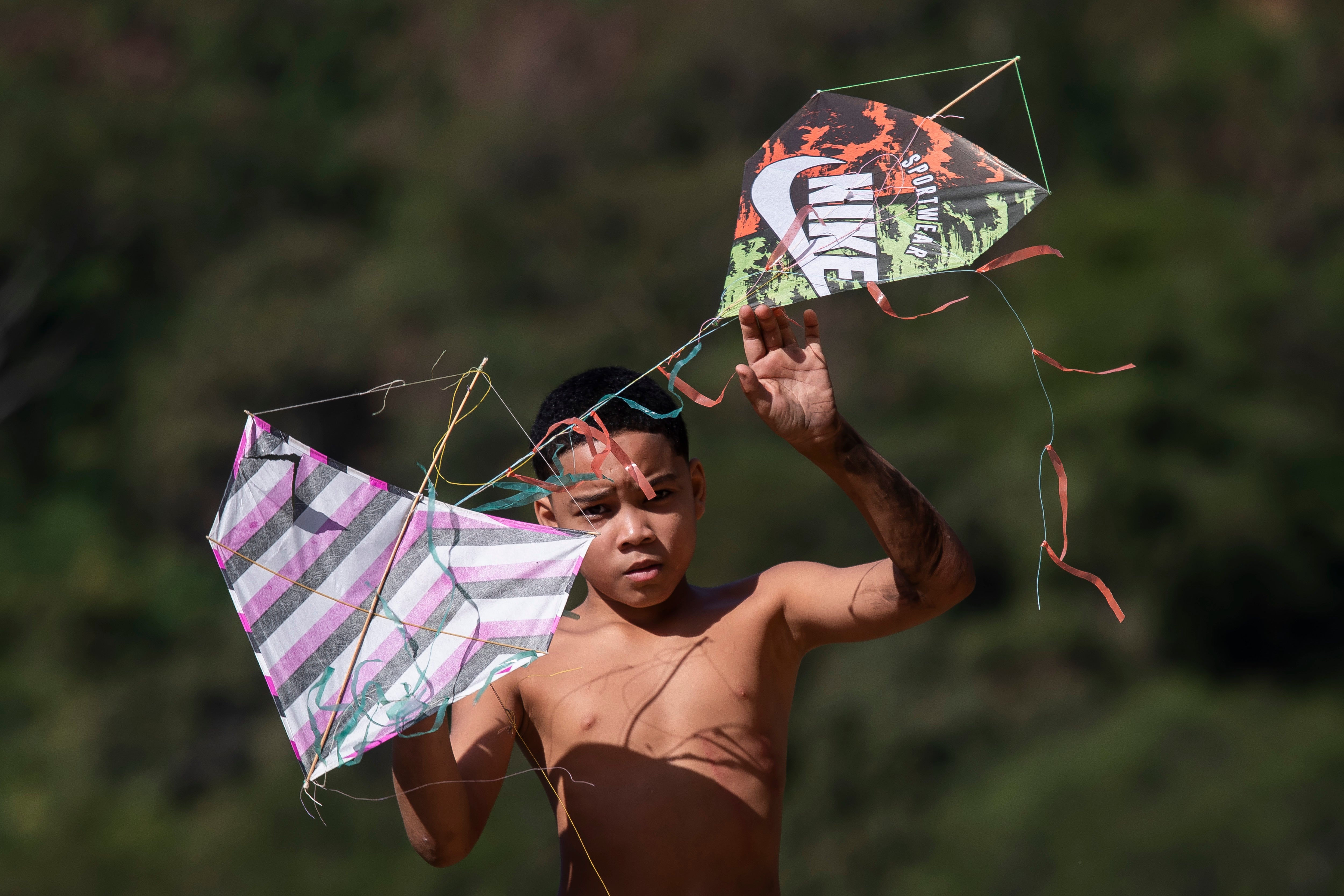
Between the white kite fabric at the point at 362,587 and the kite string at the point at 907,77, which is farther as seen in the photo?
the kite string at the point at 907,77

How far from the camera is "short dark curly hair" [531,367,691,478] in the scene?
1.95 m

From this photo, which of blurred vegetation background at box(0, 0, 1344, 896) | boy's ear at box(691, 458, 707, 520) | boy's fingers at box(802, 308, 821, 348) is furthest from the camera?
blurred vegetation background at box(0, 0, 1344, 896)

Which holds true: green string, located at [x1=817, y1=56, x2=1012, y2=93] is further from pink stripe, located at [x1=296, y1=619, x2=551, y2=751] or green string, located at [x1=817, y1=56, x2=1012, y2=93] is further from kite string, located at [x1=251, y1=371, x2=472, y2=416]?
pink stripe, located at [x1=296, y1=619, x2=551, y2=751]

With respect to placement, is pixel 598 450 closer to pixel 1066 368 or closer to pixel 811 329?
pixel 811 329

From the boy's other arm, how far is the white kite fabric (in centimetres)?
6

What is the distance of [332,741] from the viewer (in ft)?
5.76

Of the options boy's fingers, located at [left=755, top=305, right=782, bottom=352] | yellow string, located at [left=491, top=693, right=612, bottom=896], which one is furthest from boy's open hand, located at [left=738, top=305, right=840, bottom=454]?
yellow string, located at [left=491, top=693, right=612, bottom=896]

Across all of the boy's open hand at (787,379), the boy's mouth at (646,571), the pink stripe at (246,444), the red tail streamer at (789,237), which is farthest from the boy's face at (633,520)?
the pink stripe at (246,444)

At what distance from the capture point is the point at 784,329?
5.91ft

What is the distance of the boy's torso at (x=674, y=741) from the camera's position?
1866mm

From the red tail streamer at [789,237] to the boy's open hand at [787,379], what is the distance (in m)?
0.19

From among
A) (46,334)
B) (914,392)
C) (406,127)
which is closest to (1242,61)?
(914,392)

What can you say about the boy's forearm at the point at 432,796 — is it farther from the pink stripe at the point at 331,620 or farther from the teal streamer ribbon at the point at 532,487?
the teal streamer ribbon at the point at 532,487

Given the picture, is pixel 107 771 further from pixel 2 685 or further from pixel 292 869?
pixel 292 869
